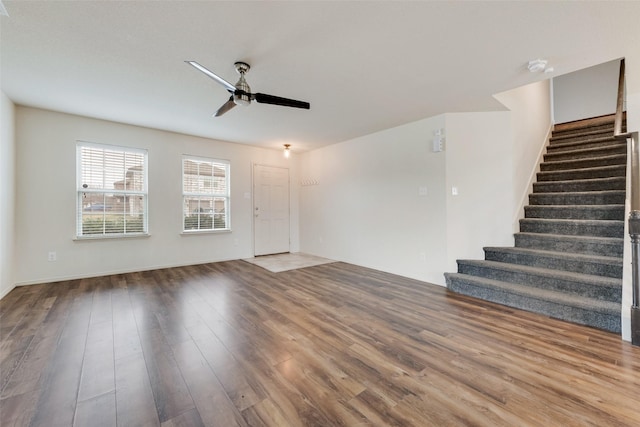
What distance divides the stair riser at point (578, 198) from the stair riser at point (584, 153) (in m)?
1.06

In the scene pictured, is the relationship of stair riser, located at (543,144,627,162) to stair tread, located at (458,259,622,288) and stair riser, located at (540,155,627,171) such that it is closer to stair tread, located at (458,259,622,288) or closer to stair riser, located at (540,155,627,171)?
stair riser, located at (540,155,627,171)

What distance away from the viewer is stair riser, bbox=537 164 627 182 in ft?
12.0

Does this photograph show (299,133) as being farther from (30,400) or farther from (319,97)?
(30,400)

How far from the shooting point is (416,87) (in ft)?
9.77

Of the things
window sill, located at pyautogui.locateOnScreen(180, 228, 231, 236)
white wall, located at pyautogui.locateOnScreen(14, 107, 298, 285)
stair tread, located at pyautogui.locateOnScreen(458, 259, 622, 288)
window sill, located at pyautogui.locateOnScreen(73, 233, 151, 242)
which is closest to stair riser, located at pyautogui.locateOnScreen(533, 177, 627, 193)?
stair tread, located at pyautogui.locateOnScreen(458, 259, 622, 288)

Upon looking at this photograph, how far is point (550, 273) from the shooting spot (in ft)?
9.68

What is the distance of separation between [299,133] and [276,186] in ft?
5.90

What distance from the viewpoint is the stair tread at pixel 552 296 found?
2.42 metres

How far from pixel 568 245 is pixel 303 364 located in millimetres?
3567

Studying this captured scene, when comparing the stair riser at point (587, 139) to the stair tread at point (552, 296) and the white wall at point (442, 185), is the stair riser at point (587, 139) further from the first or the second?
the stair tread at point (552, 296)

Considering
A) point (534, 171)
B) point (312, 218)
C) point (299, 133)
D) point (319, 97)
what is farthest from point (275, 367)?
point (534, 171)

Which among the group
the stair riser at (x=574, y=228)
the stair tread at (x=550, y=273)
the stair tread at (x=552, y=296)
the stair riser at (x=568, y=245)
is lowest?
the stair tread at (x=552, y=296)

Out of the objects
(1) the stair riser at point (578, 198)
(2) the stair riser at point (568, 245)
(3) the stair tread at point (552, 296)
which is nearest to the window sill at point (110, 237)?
(3) the stair tread at point (552, 296)

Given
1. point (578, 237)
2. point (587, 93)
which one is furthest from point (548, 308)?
point (587, 93)
